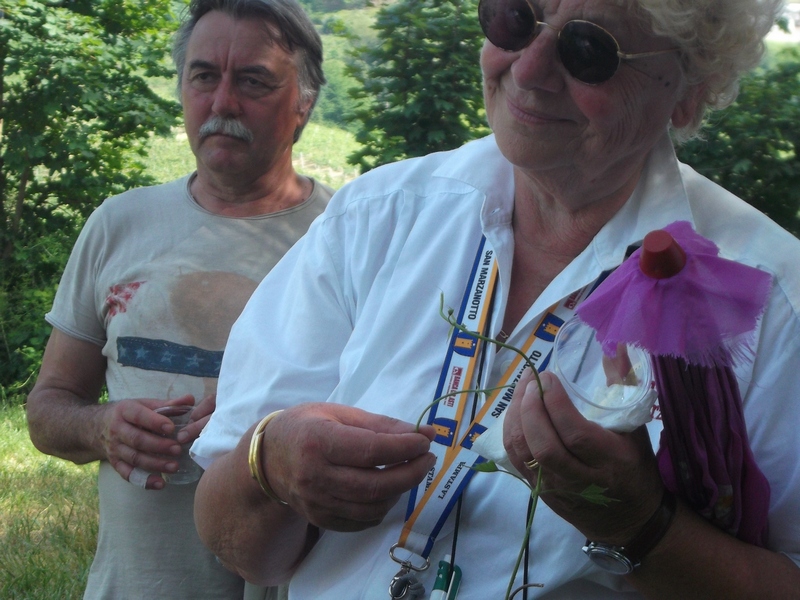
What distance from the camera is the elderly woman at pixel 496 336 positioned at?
5.18 ft

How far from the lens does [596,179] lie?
6.25 ft

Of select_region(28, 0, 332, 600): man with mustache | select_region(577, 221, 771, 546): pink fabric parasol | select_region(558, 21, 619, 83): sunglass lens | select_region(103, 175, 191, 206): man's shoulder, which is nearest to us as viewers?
select_region(577, 221, 771, 546): pink fabric parasol

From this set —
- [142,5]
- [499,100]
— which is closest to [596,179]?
[499,100]

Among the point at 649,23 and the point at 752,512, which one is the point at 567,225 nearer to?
the point at 649,23

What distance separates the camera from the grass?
13.7 feet

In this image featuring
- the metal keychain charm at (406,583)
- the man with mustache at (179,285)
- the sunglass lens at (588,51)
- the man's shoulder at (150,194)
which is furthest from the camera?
the man's shoulder at (150,194)

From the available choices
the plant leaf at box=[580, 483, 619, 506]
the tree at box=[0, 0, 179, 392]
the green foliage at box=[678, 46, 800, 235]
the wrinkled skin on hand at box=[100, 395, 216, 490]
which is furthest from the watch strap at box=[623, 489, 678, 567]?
the tree at box=[0, 0, 179, 392]

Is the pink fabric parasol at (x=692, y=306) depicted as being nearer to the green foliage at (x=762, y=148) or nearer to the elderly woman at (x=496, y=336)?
the elderly woman at (x=496, y=336)

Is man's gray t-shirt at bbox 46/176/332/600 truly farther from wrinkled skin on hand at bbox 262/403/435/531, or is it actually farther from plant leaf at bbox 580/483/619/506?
plant leaf at bbox 580/483/619/506

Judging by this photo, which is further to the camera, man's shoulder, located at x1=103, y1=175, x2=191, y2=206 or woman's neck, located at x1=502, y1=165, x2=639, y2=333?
man's shoulder, located at x1=103, y1=175, x2=191, y2=206

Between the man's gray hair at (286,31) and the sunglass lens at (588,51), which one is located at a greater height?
the sunglass lens at (588,51)

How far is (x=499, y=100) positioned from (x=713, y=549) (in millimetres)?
1025

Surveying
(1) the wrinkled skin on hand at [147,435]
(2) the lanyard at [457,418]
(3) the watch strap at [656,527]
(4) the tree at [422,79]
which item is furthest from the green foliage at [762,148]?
(3) the watch strap at [656,527]

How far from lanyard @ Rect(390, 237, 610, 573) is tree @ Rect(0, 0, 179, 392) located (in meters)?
6.05
